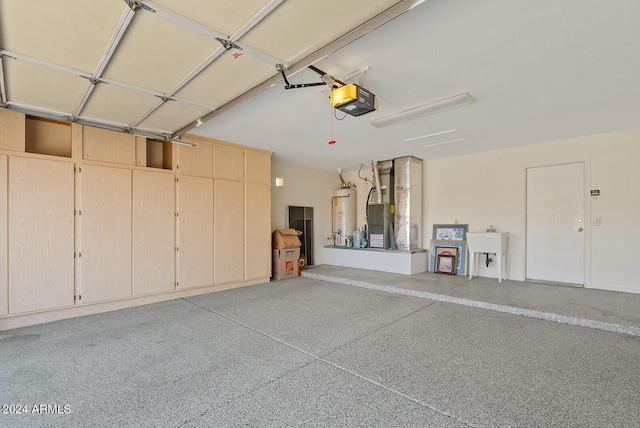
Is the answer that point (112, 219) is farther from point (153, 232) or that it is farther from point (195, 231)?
point (195, 231)

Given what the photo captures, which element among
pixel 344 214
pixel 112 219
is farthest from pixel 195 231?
pixel 344 214

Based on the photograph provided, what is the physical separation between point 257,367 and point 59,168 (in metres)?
3.63

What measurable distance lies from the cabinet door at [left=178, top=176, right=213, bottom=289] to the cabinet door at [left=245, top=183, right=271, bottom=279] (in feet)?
2.38

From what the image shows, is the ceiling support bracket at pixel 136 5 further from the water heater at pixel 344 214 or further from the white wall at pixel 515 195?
the water heater at pixel 344 214

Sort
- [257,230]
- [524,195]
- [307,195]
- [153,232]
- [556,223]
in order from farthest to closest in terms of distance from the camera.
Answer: [307,195] < [257,230] < [524,195] < [556,223] < [153,232]

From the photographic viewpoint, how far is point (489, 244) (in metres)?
5.38

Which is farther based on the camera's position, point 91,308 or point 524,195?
point 524,195

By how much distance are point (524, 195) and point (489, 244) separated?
115 cm

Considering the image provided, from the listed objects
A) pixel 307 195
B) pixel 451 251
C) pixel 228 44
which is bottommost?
pixel 451 251

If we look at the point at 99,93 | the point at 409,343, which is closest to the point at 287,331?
the point at 409,343

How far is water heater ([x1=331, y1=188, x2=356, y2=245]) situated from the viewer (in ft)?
25.3

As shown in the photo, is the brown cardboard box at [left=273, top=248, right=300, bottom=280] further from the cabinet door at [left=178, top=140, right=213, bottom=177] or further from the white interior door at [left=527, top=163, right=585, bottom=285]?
the white interior door at [left=527, top=163, right=585, bottom=285]

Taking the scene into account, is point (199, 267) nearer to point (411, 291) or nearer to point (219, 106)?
point (219, 106)

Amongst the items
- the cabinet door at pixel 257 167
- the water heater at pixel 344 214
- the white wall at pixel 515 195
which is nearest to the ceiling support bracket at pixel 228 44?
the cabinet door at pixel 257 167
